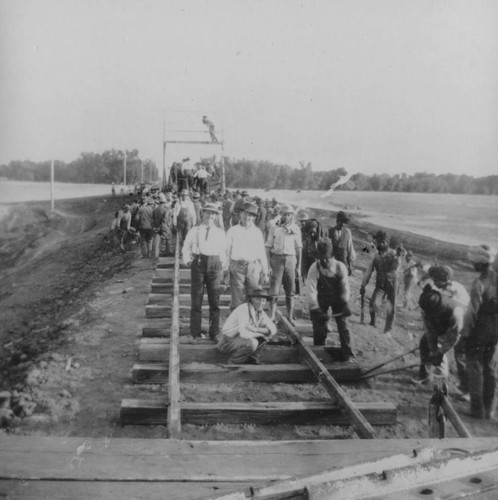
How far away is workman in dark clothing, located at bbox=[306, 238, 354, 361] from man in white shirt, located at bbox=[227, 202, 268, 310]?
31.9 inches

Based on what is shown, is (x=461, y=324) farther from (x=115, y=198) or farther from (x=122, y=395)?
(x=115, y=198)

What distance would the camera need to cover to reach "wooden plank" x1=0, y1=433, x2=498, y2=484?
2264 mm

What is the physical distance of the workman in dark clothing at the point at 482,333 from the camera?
185 inches

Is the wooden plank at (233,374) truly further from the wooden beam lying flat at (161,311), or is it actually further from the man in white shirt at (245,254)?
the wooden beam lying flat at (161,311)

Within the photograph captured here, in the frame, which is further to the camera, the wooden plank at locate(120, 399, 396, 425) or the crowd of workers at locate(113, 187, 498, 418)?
the crowd of workers at locate(113, 187, 498, 418)

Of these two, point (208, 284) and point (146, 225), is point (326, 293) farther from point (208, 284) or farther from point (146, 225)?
point (146, 225)

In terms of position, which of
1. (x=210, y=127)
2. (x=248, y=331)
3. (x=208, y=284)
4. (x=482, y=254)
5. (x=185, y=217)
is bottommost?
(x=248, y=331)

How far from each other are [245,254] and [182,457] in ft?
12.9

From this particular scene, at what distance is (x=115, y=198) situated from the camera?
43.4 meters

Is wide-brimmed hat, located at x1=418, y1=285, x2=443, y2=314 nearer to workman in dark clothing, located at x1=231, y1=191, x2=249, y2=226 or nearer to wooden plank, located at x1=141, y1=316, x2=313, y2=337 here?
wooden plank, located at x1=141, y1=316, x2=313, y2=337

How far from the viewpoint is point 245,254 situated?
6.21m

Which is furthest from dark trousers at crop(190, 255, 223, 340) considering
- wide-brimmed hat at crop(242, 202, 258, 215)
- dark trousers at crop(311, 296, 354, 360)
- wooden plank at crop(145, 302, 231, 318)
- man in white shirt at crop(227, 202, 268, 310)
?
wooden plank at crop(145, 302, 231, 318)

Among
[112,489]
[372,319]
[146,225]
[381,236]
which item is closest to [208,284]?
[381,236]

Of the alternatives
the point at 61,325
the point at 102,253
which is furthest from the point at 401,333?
the point at 102,253
